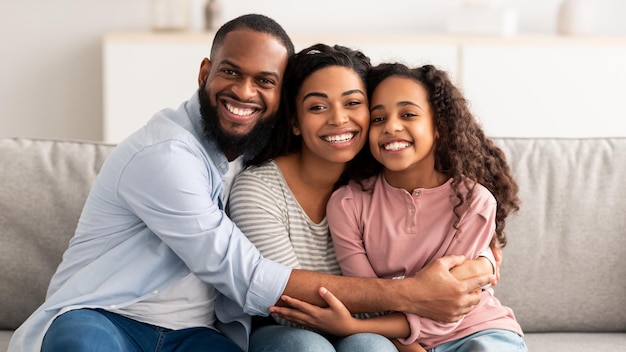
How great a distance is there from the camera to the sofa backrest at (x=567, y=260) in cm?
241

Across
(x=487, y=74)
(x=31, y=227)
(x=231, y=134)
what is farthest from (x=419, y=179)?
(x=487, y=74)

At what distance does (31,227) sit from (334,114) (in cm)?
84

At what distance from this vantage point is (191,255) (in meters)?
1.99

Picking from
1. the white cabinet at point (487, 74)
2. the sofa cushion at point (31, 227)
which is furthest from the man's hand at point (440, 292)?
the white cabinet at point (487, 74)

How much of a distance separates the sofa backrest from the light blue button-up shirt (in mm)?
720

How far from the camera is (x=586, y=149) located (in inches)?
99.9

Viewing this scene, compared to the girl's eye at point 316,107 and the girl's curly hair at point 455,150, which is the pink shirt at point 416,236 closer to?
the girl's curly hair at point 455,150

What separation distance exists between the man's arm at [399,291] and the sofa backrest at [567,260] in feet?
1.35

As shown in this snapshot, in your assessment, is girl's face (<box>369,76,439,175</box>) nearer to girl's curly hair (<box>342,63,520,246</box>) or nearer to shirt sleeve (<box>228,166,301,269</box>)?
girl's curly hair (<box>342,63,520,246</box>)

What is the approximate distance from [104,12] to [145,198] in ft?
9.54

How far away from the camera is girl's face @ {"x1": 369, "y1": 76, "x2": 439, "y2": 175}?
2121 mm

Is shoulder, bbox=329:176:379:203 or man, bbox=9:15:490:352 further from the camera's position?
shoulder, bbox=329:176:379:203

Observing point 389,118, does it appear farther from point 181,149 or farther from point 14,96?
point 14,96

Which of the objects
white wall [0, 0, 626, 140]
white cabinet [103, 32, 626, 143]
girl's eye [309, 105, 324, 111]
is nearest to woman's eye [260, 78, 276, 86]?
girl's eye [309, 105, 324, 111]
